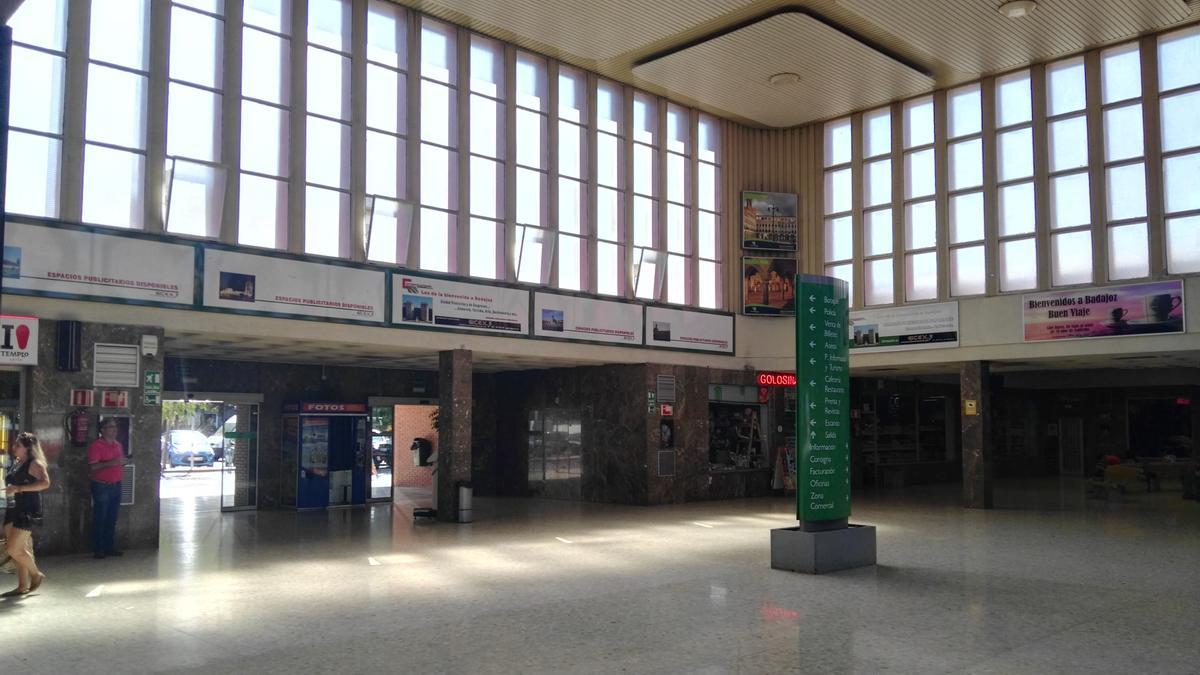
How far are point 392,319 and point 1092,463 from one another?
23.6 m

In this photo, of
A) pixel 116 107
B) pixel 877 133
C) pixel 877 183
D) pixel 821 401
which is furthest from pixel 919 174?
pixel 116 107

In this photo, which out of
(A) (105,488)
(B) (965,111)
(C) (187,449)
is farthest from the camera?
(C) (187,449)

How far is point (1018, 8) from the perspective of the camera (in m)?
15.3

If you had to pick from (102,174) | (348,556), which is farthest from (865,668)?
(102,174)

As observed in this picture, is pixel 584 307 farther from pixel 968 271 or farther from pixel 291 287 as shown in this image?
pixel 968 271

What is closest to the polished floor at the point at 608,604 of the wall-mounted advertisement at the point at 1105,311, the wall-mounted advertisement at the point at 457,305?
the wall-mounted advertisement at the point at 457,305

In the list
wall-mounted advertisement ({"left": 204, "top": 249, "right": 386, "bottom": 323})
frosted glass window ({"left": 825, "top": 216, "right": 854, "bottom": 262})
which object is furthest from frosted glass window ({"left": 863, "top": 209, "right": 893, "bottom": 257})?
wall-mounted advertisement ({"left": 204, "top": 249, "right": 386, "bottom": 323})

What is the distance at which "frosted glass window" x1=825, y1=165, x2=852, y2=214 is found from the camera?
20.7m

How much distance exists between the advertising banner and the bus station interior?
0.07 m

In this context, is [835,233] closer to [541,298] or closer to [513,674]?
[541,298]

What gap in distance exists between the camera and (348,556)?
1177cm

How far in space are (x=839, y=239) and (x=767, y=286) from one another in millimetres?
1854

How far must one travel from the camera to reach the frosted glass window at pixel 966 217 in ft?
61.0

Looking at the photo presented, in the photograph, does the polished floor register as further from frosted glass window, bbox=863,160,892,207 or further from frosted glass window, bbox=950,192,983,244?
frosted glass window, bbox=863,160,892,207
